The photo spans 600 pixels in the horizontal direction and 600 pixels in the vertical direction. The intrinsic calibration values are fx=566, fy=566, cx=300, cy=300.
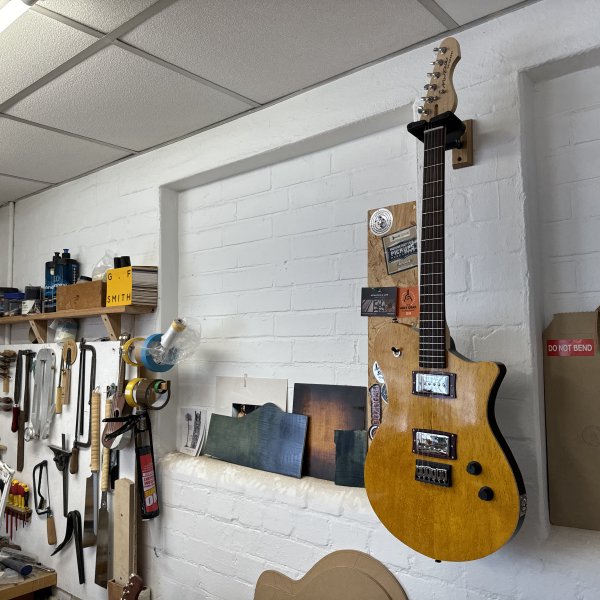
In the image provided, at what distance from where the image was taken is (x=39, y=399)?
3.16 meters

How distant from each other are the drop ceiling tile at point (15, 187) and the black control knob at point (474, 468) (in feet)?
9.62

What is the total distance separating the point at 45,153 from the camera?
281 centimetres

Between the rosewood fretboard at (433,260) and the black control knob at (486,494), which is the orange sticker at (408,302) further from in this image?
the black control knob at (486,494)

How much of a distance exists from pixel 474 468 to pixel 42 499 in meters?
2.63

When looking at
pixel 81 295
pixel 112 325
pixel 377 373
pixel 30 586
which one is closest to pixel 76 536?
pixel 30 586

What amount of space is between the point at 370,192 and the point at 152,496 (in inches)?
64.4

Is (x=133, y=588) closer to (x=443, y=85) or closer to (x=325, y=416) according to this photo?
(x=325, y=416)

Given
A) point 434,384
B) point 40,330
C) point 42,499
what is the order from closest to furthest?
point 434,384 < point 42,499 < point 40,330

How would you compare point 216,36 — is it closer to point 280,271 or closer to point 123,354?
point 280,271

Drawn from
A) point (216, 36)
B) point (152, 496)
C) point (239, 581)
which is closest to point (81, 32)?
point (216, 36)

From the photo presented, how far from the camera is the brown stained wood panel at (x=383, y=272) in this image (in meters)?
1.93

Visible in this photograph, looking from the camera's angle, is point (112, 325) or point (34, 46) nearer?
point (34, 46)

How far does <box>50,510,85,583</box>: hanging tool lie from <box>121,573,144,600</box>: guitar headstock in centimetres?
42

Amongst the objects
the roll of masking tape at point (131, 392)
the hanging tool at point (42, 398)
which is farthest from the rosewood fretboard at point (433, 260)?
the hanging tool at point (42, 398)
